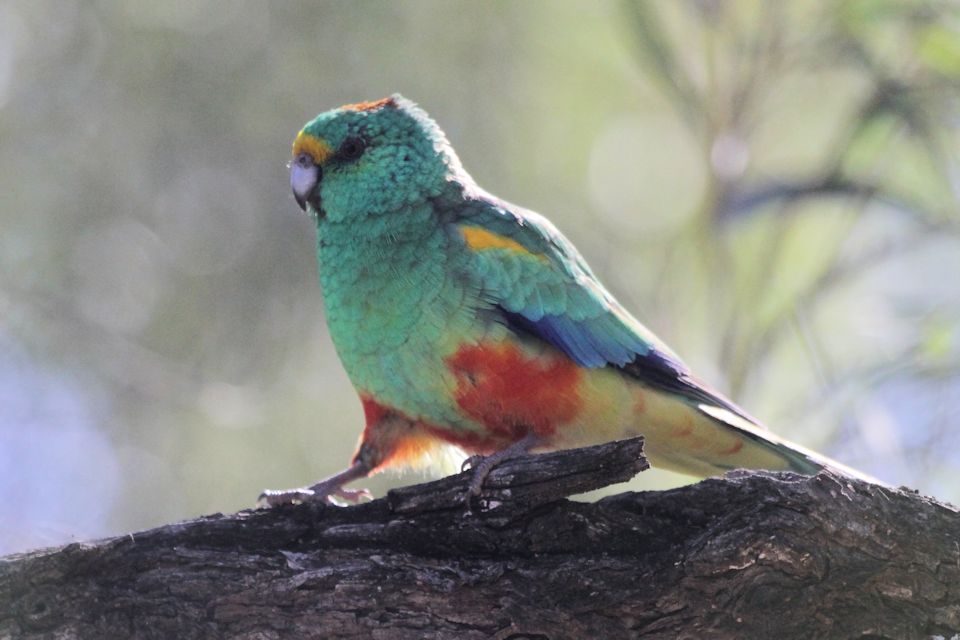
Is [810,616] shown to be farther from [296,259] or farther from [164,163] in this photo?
[164,163]

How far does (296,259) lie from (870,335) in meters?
4.67

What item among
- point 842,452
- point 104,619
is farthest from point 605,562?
point 842,452

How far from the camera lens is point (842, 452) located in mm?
6090

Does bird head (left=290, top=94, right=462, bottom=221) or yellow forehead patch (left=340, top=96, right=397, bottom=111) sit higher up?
yellow forehead patch (left=340, top=96, right=397, bottom=111)

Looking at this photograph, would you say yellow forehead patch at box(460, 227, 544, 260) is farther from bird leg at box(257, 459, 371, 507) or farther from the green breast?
bird leg at box(257, 459, 371, 507)

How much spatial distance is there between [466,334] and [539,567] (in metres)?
1.26

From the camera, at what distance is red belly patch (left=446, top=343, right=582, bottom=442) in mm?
4645

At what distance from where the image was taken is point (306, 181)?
5438 mm

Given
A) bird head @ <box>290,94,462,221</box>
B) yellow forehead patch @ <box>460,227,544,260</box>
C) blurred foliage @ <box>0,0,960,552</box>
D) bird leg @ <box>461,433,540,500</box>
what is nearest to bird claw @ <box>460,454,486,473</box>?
bird leg @ <box>461,433,540,500</box>

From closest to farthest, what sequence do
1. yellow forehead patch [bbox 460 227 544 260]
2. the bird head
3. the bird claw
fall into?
1. the bird claw
2. yellow forehead patch [bbox 460 227 544 260]
3. the bird head

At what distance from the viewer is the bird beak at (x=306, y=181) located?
5434 mm

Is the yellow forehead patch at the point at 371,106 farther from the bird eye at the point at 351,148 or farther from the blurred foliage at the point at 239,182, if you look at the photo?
the blurred foliage at the point at 239,182

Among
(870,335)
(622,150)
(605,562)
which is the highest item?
(622,150)

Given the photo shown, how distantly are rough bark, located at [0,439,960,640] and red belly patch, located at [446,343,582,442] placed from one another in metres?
0.70
